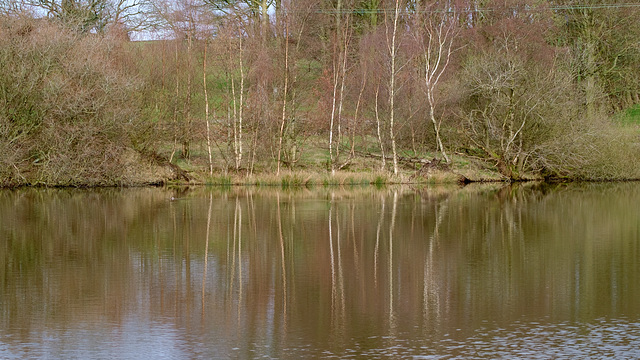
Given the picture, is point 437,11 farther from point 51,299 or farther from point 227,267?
point 51,299

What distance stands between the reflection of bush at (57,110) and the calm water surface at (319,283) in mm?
9875

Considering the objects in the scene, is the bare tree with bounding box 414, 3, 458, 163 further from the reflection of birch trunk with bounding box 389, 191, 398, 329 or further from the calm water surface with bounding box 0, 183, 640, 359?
the calm water surface with bounding box 0, 183, 640, 359

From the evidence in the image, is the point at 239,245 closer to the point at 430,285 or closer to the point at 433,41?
the point at 430,285

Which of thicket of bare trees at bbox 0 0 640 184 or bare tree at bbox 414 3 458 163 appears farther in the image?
bare tree at bbox 414 3 458 163

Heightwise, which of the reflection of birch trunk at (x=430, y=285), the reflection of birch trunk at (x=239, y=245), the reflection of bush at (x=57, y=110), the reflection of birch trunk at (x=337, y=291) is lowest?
the reflection of birch trunk at (x=430, y=285)

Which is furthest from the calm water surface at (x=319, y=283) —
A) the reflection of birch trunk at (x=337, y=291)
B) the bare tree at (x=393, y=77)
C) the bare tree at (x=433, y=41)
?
the bare tree at (x=433, y=41)

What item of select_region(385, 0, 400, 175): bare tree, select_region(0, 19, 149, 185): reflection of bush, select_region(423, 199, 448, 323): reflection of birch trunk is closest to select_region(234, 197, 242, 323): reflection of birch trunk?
select_region(423, 199, 448, 323): reflection of birch trunk

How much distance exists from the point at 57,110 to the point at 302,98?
1193 centimetres

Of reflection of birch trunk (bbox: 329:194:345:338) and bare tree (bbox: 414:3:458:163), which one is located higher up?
bare tree (bbox: 414:3:458:163)

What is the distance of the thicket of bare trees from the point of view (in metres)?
33.6

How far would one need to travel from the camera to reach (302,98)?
39.5m

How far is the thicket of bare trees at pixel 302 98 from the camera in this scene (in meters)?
33.6

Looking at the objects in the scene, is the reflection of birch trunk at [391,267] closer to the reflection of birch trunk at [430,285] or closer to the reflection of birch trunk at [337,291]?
the reflection of birch trunk at [430,285]

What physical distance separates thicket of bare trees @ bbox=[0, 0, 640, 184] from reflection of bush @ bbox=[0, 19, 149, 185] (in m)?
0.07
